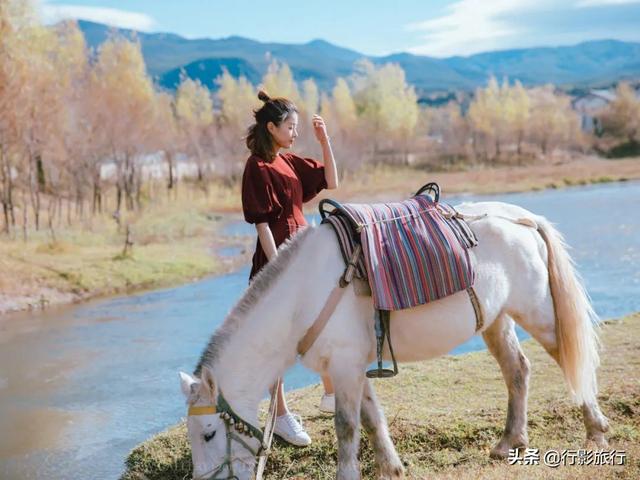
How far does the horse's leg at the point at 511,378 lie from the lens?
4121 millimetres

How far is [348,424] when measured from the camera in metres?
3.44

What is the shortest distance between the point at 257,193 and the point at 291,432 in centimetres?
158

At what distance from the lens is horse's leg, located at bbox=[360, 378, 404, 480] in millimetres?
3818

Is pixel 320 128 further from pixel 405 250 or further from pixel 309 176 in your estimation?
pixel 405 250

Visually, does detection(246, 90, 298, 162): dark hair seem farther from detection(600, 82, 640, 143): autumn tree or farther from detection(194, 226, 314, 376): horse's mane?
detection(600, 82, 640, 143): autumn tree

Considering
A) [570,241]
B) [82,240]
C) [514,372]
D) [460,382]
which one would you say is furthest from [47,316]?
[570,241]

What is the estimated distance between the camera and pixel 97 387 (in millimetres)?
8102

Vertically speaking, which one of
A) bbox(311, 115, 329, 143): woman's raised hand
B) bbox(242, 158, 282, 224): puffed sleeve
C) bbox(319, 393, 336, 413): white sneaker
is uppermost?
bbox(311, 115, 329, 143): woman's raised hand

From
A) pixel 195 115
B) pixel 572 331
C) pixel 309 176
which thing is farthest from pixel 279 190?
pixel 195 115

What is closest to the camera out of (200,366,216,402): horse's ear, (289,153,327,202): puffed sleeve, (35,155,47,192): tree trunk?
(200,366,216,402): horse's ear

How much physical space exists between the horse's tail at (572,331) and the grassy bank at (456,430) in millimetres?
384

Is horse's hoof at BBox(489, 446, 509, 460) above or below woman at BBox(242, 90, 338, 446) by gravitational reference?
below

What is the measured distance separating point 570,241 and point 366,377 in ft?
53.9

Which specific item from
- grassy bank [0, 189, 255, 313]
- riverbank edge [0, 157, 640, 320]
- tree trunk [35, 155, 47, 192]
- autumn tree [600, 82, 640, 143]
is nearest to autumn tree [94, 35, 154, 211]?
grassy bank [0, 189, 255, 313]
